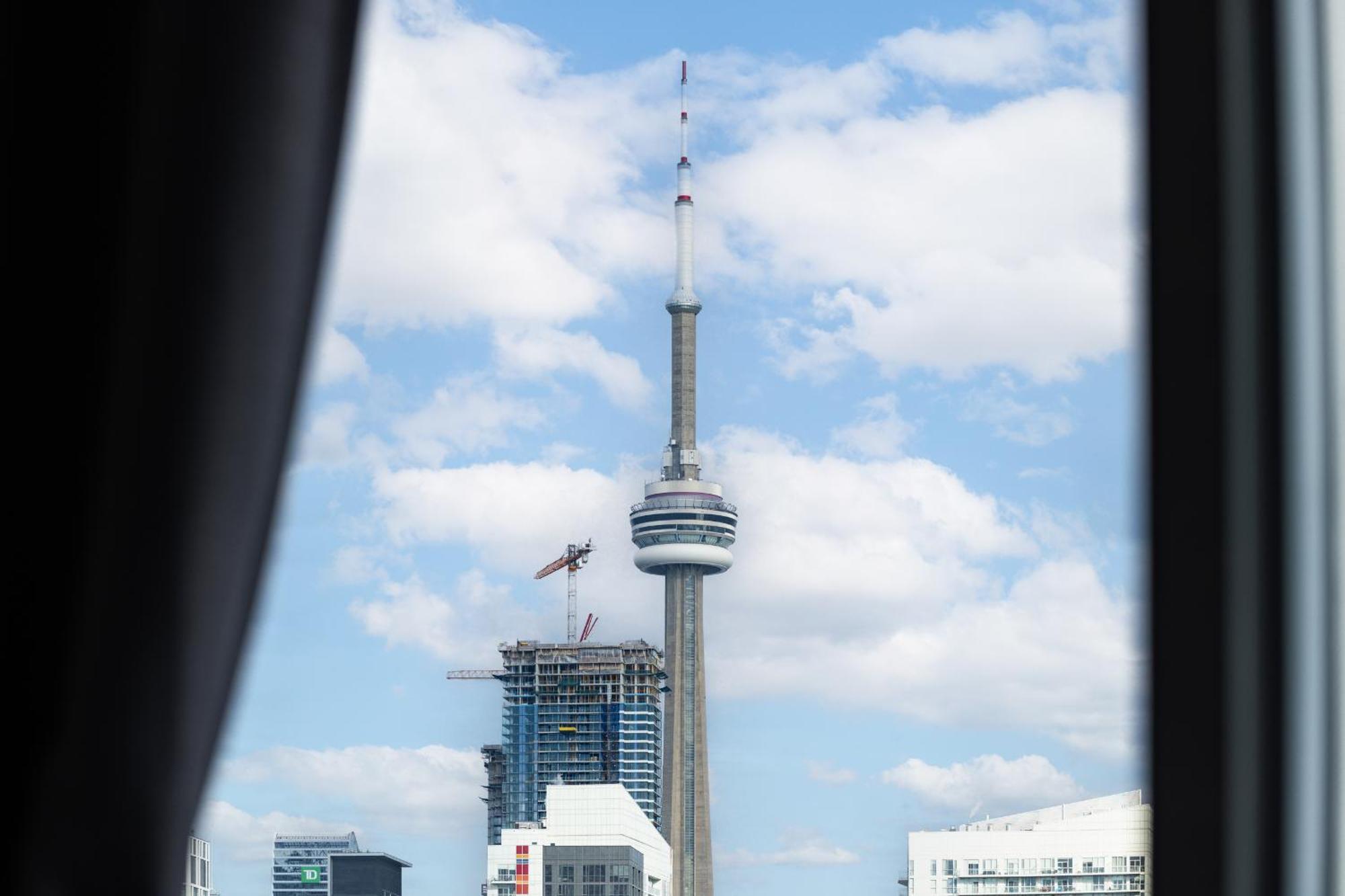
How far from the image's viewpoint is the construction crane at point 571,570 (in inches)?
1192

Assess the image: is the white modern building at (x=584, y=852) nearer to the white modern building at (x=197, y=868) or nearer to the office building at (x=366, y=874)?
the office building at (x=366, y=874)

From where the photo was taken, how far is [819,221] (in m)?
25.5

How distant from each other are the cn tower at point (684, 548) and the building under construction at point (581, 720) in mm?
500

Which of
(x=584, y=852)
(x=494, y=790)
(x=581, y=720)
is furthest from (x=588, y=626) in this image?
(x=584, y=852)

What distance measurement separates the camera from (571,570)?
30641 millimetres

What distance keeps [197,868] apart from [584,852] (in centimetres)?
2510

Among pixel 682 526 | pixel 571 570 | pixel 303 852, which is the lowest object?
pixel 303 852

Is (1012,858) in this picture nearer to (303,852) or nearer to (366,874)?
(303,852)

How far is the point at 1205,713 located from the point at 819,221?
25079 millimetres

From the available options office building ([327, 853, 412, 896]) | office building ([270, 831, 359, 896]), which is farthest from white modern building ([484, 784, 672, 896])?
office building ([327, 853, 412, 896])

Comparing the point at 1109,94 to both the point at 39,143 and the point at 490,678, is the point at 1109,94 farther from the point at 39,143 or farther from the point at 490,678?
the point at 490,678

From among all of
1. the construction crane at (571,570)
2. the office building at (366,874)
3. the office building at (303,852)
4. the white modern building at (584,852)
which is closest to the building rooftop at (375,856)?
the office building at (366,874)

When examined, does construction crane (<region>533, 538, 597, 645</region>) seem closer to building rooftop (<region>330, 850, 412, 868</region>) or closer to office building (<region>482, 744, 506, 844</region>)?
office building (<region>482, 744, 506, 844</region>)

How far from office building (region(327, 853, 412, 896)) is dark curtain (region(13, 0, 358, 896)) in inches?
157
